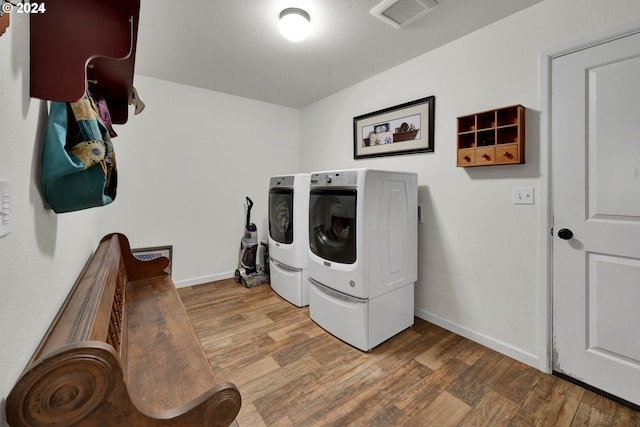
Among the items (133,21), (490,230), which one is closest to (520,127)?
(490,230)

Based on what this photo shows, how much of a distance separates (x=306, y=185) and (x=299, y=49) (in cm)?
119

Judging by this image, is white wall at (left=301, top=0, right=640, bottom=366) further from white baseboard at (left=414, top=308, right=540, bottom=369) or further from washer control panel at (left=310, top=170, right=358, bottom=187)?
washer control panel at (left=310, top=170, right=358, bottom=187)

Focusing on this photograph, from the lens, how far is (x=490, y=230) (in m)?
2.07

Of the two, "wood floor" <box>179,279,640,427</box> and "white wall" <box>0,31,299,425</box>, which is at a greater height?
"white wall" <box>0,31,299,425</box>

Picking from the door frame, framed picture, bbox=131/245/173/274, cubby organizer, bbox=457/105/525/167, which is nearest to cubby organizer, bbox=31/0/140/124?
cubby organizer, bbox=457/105/525/167

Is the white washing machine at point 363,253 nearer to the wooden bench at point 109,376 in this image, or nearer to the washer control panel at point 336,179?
the washer control panel at point 336,179

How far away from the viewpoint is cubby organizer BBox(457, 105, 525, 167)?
1.82 metres

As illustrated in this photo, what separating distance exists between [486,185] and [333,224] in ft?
3.83

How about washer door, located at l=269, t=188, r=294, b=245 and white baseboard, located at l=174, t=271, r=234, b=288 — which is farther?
white baseboard, located at l=174, t=271, r=234, b=288

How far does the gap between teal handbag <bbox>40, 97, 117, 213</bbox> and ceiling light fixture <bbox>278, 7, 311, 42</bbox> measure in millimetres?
1483

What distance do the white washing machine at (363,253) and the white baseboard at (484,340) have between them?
209 mm

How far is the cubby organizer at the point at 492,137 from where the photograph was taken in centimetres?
182

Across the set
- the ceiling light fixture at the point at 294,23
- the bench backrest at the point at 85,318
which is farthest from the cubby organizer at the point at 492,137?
the bench backrest at the point at 85,318

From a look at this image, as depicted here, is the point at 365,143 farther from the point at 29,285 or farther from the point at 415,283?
the point at 29,285
